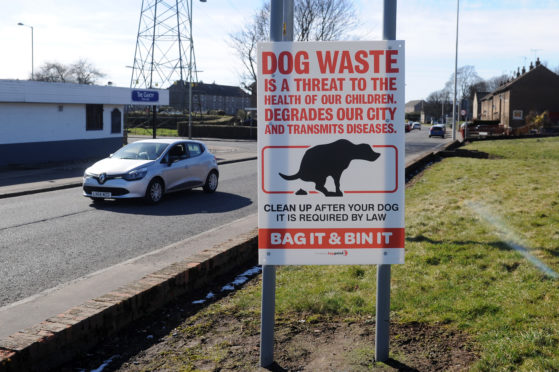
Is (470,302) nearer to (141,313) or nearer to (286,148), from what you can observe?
(286,148)

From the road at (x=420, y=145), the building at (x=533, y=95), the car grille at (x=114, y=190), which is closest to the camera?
the car grille at (x=114, y=190)

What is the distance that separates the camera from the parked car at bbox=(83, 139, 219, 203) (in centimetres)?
1309

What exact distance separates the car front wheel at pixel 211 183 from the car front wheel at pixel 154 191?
1.90 metres

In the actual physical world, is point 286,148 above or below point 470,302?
above

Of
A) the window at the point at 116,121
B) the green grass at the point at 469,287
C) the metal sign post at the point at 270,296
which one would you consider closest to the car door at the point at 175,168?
the green grass at the point at 469,287

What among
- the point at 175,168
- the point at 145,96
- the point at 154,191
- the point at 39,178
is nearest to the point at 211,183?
the point at 175,168

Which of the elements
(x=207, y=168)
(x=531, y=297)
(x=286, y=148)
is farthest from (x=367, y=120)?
(x=207, y=168)

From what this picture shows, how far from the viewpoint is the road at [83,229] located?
7.22 m

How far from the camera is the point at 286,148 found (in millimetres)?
4090

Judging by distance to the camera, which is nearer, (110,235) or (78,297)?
A: (78,297)

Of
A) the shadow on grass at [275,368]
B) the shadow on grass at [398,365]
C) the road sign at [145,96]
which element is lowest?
the shadow on grass at [275,368]

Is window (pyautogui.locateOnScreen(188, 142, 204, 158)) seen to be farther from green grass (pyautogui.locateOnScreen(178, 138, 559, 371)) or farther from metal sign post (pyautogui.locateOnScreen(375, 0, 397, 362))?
metal sign post (pyautogui.locateOnScreen(375, 0, 397, 362))

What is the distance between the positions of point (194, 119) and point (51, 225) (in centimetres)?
6102

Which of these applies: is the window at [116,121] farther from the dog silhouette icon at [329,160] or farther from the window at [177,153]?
the dog silhouette icon at [329,160]
